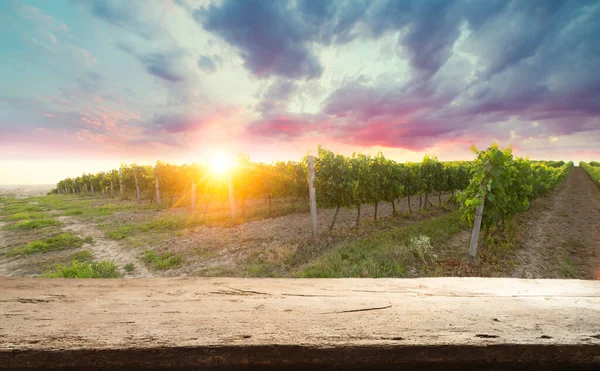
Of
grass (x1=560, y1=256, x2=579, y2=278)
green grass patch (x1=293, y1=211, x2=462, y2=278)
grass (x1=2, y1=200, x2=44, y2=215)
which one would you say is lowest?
grass (x1=560, y1=256, x2=579, y2=278)

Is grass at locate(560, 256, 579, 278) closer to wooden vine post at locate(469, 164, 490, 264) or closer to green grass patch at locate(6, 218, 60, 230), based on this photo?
wooden vine post at locate(469, 164, 490, 264)

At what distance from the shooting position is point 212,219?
14.4 m

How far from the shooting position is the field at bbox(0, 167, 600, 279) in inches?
271

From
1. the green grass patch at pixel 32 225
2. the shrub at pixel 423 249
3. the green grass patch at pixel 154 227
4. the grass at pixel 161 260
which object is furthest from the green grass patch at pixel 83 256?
the shrub at pixel 423 249

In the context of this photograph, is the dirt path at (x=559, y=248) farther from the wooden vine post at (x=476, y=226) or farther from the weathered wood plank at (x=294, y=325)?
the weathered wood plank at (x=294, y=325)

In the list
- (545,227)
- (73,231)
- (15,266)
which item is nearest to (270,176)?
(73,231)

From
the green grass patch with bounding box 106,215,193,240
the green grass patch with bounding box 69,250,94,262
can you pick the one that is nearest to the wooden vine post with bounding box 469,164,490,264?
the green grass patch with bounding box 69,250,94,262

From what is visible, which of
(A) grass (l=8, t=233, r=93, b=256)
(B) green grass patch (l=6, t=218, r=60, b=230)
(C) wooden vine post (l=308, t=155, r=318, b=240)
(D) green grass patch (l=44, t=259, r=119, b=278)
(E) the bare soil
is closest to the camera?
(D) green grass patch (l=44, t=259, r=119, b=278)

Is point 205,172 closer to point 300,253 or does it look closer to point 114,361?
point 300,253

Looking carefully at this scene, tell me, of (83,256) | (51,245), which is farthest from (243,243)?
(51,245)

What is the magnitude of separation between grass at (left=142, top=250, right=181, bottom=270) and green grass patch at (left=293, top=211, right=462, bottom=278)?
13.0 ft

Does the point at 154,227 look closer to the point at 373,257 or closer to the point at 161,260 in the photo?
the point at 161,260

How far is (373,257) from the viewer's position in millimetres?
7492

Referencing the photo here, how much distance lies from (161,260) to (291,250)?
4.24 m
